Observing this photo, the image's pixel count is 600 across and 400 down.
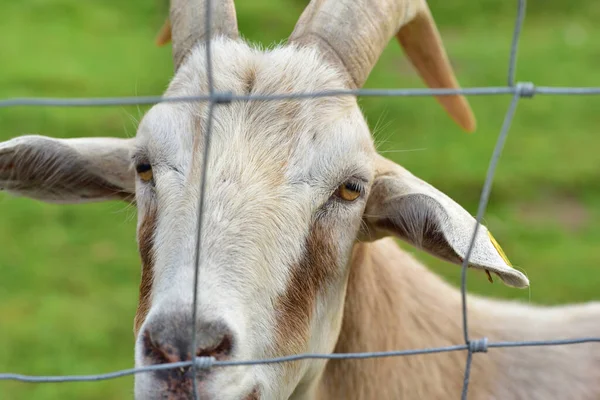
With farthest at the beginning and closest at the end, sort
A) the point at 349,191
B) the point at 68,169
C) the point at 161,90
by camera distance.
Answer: the point at 161,90, the point at 68,169, the point at 349,191

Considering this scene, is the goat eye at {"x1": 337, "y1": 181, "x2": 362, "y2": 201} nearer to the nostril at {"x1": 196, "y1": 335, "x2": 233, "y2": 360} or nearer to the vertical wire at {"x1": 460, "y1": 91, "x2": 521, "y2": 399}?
the vertical wire at {"x1": 460, "y1": 91, "x2": 521, "y2": 399}

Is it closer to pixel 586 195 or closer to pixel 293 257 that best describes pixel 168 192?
pixel 293 257

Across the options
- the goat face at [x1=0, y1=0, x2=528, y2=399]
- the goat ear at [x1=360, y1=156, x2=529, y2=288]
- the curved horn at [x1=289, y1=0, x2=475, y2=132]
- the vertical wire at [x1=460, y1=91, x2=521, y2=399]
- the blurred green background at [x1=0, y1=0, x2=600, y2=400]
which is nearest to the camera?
the vertical wire at [x1=460, y1=91, x2=521, y2=399]

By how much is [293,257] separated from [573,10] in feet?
40.8

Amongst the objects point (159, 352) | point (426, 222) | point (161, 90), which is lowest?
point (159, 352)

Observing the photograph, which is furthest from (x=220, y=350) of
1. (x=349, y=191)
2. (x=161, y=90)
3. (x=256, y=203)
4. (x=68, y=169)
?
(x=161, y=90)

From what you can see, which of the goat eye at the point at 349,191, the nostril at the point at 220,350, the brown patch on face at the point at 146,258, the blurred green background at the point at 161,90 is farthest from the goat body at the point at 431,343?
the nostril at the point at 220,350

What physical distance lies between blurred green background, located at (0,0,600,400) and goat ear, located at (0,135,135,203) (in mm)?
150

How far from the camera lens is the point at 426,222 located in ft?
10.1

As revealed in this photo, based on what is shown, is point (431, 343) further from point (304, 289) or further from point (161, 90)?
point (161, 90)

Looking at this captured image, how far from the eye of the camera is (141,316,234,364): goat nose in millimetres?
2537

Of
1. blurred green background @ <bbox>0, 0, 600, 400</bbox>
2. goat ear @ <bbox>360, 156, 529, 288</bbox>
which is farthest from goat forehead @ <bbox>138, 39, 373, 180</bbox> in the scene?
blurred green background @ <bbox>0, 0, 600, 400</bbox>

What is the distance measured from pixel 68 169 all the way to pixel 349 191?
1.09m

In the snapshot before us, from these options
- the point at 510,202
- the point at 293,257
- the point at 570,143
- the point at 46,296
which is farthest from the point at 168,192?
the point at 570,143
